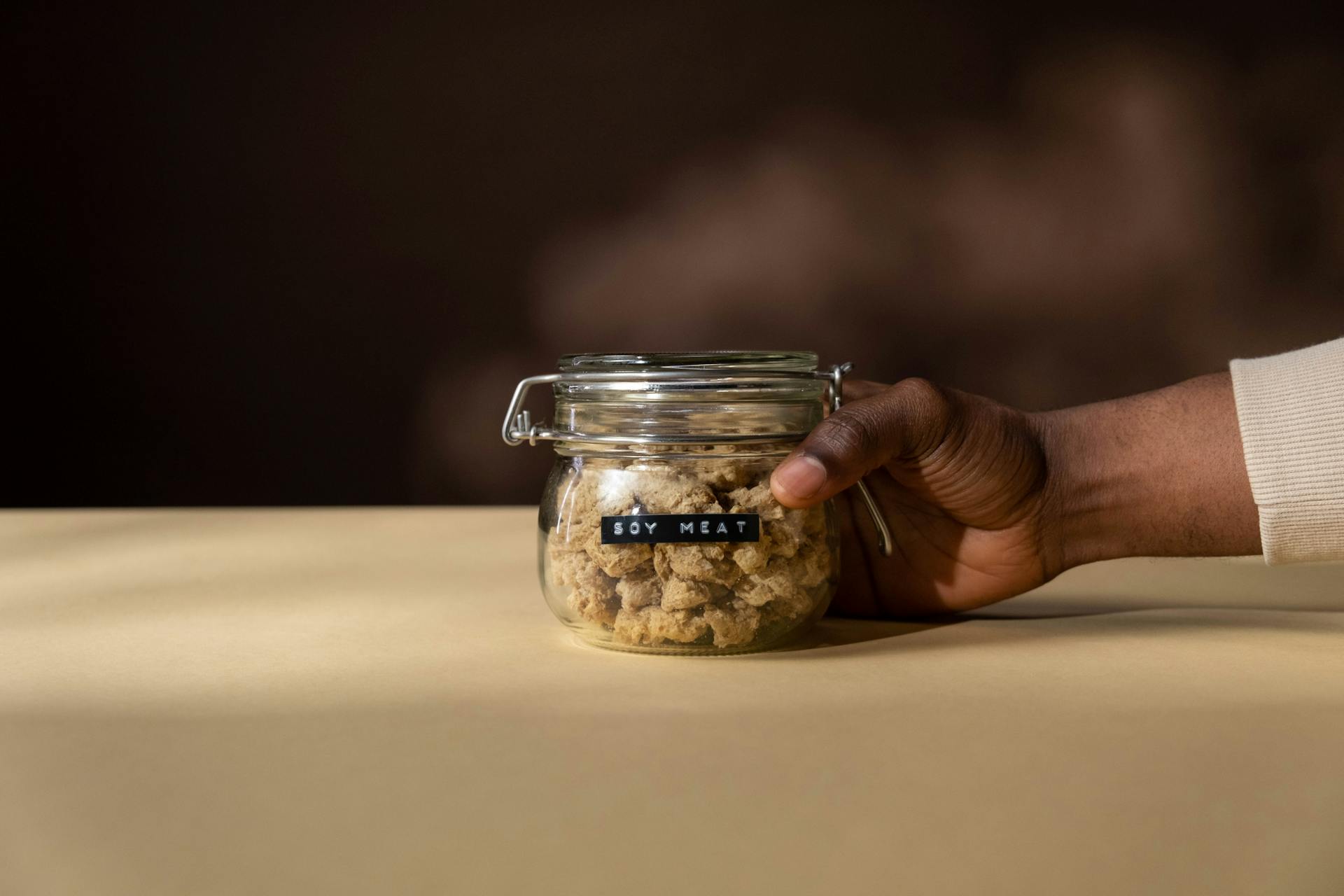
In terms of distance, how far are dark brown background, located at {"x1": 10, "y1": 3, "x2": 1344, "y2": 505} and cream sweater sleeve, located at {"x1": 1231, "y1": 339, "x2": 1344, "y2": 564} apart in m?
2.16

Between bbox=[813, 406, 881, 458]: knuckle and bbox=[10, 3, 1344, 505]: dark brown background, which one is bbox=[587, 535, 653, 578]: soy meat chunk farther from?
bbox=[10, 3, 1344, 505]: dark brown background

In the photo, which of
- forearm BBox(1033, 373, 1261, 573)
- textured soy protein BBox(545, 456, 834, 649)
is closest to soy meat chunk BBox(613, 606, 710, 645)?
textured soy protein BBox(545, 456, 834, 649)

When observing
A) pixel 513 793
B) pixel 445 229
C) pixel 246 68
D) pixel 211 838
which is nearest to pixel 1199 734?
pixel 513 793

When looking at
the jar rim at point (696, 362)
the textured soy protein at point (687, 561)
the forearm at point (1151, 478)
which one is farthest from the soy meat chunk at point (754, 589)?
the forearm at point (1151, 478)

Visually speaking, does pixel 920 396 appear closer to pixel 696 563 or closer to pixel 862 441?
pixel 862 441

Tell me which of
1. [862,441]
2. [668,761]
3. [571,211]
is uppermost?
[571,211]

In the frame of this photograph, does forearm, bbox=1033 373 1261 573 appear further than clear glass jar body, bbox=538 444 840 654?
Yes

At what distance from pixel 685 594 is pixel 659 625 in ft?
0.09

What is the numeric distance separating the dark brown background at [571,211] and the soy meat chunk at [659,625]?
2272mm

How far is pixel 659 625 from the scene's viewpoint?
694 mm

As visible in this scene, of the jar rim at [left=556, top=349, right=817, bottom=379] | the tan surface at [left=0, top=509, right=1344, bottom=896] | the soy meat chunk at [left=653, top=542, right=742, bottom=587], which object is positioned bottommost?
the tan surface at [left=0, top=509, right=1344, bottom=896]

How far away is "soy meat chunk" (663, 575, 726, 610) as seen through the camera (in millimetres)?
678

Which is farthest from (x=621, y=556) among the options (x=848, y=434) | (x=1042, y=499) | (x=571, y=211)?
(x=571, y=211)

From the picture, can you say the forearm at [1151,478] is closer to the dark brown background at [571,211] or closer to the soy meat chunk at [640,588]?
the soy meat chunk at [640,588]
